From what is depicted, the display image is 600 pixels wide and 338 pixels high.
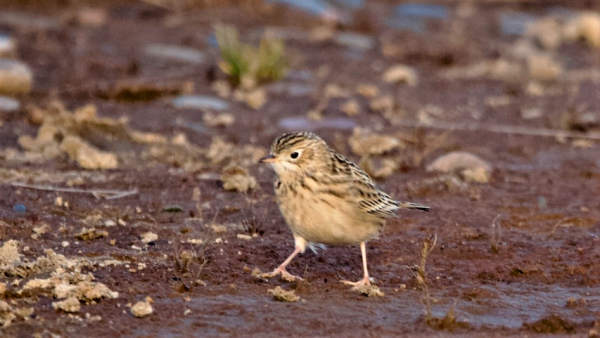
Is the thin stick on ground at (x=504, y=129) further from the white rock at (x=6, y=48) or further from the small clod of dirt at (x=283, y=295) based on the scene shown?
the white rock at (x=6, y=48)

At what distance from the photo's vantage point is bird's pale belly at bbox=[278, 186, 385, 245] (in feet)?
18.8

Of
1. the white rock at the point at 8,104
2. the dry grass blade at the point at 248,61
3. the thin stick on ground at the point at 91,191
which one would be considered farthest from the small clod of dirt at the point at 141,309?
the dry grass blade at the point at 248,61

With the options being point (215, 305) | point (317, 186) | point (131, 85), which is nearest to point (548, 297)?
point (317, 186)

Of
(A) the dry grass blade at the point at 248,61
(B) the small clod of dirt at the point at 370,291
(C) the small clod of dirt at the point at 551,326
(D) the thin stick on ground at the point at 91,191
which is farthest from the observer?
(A) the dry grass blade at the point at 248,61

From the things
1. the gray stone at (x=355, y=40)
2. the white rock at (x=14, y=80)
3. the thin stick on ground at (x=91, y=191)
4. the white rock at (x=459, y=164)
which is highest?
the gray stone at (x=355, y=40)

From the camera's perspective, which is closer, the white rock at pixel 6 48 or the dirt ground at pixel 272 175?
the dirt ground at pixel 272 175

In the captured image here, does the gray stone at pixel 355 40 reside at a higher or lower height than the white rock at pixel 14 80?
higher

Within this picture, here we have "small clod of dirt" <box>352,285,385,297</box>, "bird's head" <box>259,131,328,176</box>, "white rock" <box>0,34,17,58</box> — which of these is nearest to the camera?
"small clod of dirt" <box>352,285,385,297</box>

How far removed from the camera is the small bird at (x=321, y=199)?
226 inches

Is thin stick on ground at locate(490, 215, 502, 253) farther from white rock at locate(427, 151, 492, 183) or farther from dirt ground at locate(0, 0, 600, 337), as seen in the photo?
white rock at locate(427, 151, 492, 183)

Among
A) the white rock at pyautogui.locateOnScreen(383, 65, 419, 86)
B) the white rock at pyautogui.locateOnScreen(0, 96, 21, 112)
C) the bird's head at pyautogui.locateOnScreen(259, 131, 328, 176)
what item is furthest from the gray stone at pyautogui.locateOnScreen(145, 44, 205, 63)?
the bird's head at pyautogui.locateOnScreen(259, 131, 328, 176)

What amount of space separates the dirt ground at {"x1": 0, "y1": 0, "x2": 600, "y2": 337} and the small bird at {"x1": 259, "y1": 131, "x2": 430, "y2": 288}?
11.9 inches

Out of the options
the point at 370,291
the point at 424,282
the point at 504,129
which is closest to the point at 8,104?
the point at 504,129

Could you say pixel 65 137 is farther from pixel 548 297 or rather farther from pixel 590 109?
pixel 590 109
